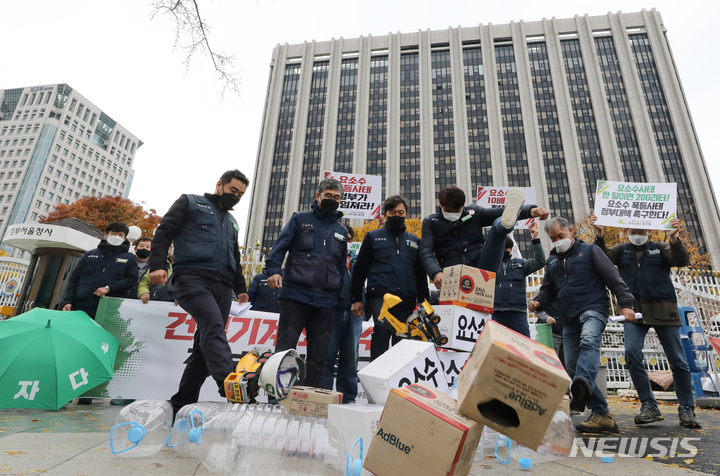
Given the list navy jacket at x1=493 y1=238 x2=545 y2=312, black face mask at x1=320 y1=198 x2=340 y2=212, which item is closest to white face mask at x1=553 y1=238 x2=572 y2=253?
navy jacket at x1=493 y1=238 x2=545 y2=312

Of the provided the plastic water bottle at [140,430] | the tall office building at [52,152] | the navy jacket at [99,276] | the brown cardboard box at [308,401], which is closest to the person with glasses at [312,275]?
the brown cardboard box at [308,401]

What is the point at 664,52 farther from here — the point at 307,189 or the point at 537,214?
the point at 537,214

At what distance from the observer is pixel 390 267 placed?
3426 mm

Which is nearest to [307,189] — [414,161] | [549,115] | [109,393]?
[414,161]

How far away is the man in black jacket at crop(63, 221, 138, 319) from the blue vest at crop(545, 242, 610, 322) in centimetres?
502

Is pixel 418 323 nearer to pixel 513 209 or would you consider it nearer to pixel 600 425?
pixel 513 209

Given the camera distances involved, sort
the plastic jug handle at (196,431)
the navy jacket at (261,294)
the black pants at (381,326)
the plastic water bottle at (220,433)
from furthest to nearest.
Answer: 1. the navy jacket at (261,294)
2. the black pants at (381,326)
3. the plastic jug handle at (196,431)
4. the plastic water bottle at (220,433)

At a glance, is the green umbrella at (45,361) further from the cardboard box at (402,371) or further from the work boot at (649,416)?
the work boot at (649,416)

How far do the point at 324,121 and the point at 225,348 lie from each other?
200 ft

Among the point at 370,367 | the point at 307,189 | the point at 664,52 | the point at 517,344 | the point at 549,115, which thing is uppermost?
the point at 664,52

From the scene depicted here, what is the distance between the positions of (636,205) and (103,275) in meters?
7.86

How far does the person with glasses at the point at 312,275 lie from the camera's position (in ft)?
10.1

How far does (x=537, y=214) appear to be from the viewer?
9.75ft

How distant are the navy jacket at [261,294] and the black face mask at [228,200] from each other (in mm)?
2355
